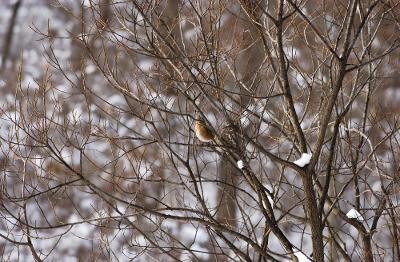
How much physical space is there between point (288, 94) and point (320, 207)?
58cm

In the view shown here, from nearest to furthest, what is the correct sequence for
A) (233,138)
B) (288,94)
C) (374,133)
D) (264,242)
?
(288,94)
(233,138)
(264,242)
(374,133)

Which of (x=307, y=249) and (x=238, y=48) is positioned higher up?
(x=307, y=249)

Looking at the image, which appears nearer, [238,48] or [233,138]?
[233,138]

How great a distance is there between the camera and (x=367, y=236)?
3.83m

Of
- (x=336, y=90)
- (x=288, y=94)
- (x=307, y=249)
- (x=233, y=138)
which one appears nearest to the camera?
(x=336, y=90)

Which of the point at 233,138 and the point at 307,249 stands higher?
the point at 307,249

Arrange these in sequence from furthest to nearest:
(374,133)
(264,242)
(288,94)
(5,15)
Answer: (5,15) < (374,133) < (264,242) < (288,94)

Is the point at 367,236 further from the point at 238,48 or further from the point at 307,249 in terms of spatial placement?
the point at 307,249

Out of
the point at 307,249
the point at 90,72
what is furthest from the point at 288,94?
the point at 90,72

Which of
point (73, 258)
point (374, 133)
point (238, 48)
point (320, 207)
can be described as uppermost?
point (73, 258)

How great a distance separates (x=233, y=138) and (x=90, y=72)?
898 cm

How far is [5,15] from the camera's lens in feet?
44.7

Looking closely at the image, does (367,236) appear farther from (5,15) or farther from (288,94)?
(5,15)

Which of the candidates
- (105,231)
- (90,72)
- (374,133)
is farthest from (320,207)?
(90,72)
